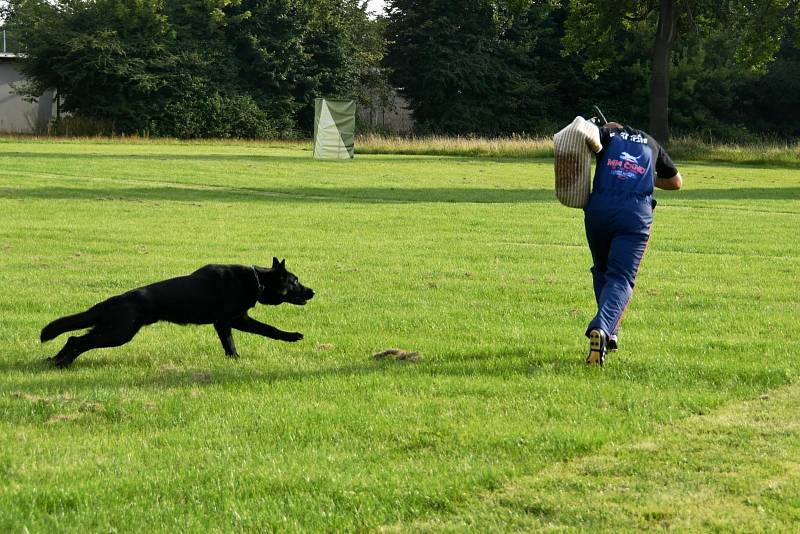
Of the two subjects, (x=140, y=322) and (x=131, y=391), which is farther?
(x=140, y=322)

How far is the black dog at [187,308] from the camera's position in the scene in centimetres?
764

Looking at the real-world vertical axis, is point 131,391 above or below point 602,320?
below

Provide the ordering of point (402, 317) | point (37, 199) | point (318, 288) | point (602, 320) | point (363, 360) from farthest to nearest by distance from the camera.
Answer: point (37, 199) < point (318, 288) < point (402, 317) < point (363, 360) < point (602, 320)

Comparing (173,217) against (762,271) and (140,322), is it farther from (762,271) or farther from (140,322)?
(140,322)

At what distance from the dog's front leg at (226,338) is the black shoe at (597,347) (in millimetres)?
2571

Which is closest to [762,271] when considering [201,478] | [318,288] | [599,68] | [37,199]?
[318,288]

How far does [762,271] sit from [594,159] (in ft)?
20.1

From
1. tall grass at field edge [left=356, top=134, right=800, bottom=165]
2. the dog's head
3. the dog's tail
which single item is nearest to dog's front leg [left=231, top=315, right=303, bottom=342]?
the dog's head

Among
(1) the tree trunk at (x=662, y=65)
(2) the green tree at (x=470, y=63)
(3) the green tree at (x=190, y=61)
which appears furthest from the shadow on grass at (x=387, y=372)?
(2) the green tree at (x=470, y=63)

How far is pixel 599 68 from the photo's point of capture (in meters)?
55.1

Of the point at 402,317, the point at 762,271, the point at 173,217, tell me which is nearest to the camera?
the point at 402,317

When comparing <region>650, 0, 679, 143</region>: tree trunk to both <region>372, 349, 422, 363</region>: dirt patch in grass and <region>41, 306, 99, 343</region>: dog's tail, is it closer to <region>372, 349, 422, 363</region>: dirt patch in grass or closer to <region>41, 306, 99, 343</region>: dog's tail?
<region>372, 349, 422, 363</region>: dirt patch in grass

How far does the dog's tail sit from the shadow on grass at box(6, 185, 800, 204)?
1525 centimetres

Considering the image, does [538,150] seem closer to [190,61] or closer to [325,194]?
[325,194]
